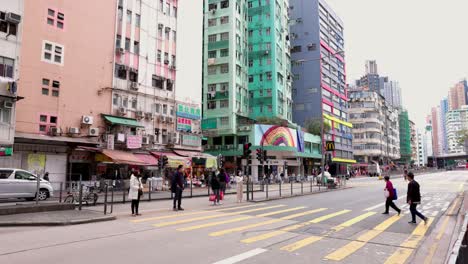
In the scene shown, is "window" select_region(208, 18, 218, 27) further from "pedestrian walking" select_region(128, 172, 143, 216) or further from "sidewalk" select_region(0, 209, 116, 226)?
"sidewalk" select_region(0, 209, 116, 226)

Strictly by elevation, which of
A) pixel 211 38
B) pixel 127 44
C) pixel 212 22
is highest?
pixel 212 22

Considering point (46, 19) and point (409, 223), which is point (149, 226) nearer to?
point (409, 223)

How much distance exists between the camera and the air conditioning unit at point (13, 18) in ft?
77.4

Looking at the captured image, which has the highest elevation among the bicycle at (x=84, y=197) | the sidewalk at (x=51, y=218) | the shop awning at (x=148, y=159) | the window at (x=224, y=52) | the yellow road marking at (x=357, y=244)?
the window at (x=224, y=52)

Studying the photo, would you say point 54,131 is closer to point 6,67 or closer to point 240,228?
point 6,67

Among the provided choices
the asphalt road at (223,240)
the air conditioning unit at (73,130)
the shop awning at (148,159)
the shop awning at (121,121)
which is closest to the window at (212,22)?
the shop awning at (121,121)

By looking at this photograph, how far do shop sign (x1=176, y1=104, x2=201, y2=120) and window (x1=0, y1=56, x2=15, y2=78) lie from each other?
1722cm

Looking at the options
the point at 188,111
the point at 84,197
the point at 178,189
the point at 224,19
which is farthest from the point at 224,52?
the point at 178,189

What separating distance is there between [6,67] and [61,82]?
15.1ft

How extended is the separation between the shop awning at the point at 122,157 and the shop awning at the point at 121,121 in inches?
101

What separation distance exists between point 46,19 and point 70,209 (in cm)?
1917

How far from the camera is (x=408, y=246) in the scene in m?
8.45

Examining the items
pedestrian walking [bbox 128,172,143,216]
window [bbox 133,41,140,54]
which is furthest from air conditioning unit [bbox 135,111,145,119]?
pedestrian walking [bbox 128,172,143,216]

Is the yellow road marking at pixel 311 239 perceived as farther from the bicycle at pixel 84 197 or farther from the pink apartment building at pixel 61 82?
the pink apartment building at pixel 61 82
